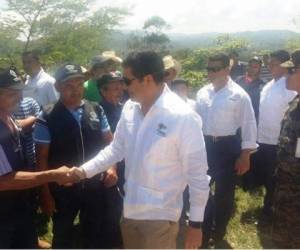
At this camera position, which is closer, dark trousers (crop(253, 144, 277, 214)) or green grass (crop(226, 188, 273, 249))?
green grass (crop(226, 188, 273, 249))

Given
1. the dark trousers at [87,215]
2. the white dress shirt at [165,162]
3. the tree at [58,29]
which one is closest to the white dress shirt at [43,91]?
the dark trousers at [87,215]

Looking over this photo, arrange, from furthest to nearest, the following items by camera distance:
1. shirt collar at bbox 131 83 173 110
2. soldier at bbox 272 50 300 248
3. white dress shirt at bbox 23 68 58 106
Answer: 1. white dress shirt at bbox 23 68 58 106
2. soldier at bbox 272 50 300 248
3. shirt collar at bbox 131 83 173 110

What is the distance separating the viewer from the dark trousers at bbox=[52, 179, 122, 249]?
380 cm

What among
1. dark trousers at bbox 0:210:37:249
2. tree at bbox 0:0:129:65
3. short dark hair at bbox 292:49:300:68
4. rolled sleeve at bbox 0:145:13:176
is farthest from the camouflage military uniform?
tree at bbox 0:0:129:65

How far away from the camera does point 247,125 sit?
4770 millimetres

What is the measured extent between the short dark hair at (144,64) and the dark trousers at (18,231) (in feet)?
4.55

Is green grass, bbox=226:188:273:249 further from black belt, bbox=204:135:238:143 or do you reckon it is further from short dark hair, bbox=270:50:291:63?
short dark hair, bbox=270:50:291:63

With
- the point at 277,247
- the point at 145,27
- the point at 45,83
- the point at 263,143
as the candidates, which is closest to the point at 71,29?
the point at 45,83

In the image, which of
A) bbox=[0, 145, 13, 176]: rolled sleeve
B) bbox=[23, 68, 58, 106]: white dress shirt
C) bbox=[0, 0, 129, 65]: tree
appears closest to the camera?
bbox=[0, 145, 13, 176]: rolled sleeve

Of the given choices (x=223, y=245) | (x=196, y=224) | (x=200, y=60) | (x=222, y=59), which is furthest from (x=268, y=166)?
(x=200, y=60)

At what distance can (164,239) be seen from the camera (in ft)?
9.43

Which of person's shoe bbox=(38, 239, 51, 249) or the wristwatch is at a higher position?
the wristwatch

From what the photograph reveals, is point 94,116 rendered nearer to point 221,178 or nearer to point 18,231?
point 18,231

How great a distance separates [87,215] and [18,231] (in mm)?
965
